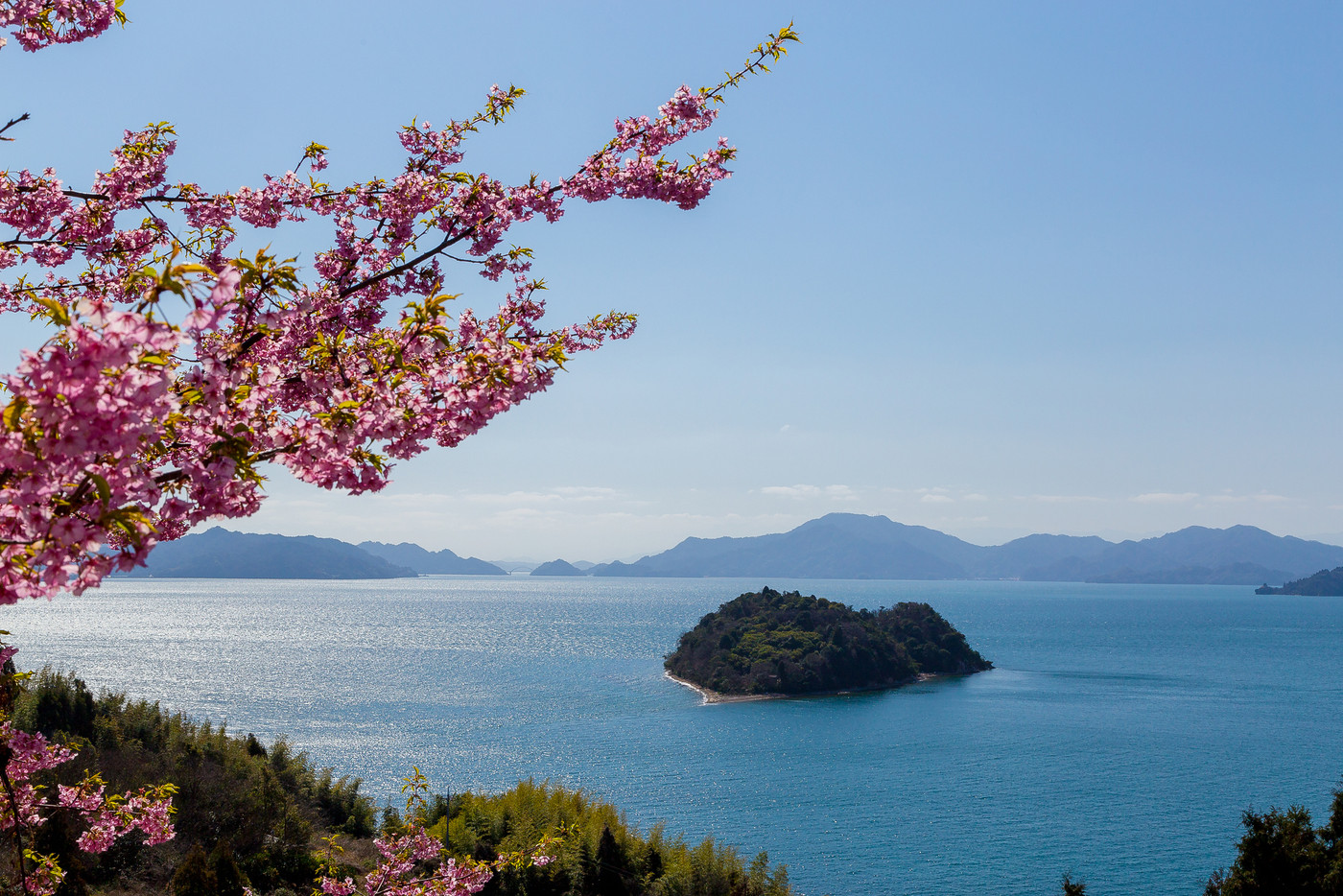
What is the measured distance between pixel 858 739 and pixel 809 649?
75.5 feet

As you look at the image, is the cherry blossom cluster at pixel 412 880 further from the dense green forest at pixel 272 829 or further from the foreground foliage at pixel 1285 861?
the foreground foliage at pixel 1285 861

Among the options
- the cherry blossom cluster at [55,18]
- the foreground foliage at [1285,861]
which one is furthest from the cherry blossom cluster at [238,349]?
the foreground foliage at [1285,861]

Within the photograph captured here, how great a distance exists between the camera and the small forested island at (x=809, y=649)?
78.9m

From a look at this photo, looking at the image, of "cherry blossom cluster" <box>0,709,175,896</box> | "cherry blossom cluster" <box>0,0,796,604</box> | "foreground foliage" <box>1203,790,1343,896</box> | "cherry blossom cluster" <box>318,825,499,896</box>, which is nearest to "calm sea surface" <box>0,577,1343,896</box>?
"foreground foliage" <box>1203,790,1343,896</box>

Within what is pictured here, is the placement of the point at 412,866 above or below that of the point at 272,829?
above

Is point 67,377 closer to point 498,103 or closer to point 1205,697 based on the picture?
point 498,103

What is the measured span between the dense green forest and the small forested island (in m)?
48.1

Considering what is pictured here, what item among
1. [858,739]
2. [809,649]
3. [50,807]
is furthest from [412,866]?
[809,649]

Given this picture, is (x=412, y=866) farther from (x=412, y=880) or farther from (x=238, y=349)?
(x=238, y=349)

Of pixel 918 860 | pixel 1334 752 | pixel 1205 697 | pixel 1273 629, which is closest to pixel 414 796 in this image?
pixel 918 860

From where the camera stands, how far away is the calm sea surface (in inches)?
1506

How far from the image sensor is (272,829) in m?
25.5

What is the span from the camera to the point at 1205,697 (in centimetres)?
7606

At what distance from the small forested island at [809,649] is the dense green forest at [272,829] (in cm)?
4815
